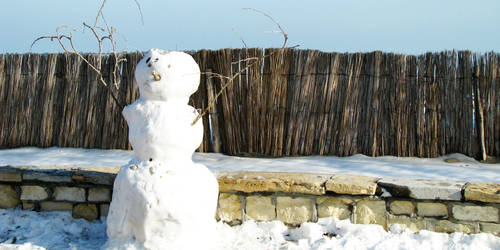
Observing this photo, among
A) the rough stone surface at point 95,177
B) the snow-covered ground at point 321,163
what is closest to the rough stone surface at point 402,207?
the snow-covered ground at point 321,163

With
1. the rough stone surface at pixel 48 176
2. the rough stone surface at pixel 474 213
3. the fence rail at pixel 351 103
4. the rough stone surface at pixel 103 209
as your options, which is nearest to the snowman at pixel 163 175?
the rough stone surface at pixel 103 209

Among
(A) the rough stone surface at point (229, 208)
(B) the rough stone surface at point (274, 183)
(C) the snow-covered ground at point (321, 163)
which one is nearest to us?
(B) the rough stone surface at point (274, 183)

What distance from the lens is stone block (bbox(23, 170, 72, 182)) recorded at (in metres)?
3.84

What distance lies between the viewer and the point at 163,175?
2963 millimetres

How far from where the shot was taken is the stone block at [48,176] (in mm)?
3840

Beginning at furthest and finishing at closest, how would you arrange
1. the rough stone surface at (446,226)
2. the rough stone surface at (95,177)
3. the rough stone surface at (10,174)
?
1. the rough stone surface at (10,174)
2. the rough stone surface at (95,177)
3. the rough stone surface at (446,226)

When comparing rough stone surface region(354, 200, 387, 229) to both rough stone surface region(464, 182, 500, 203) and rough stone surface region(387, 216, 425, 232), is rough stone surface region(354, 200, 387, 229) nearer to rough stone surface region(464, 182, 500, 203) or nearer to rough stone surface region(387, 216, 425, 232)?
rough stone surface region(387, 216, 425, 232)

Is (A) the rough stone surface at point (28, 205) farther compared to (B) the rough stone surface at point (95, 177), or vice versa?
(A) the rough stone surface at point (28, 205)

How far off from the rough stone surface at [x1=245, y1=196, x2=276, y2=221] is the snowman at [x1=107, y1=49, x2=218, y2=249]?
445mm

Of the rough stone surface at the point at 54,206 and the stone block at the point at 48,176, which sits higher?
the stone block at the point at 48,176

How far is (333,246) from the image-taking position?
124 inches

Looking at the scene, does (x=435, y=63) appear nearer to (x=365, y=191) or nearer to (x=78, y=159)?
(x=365, y=191)

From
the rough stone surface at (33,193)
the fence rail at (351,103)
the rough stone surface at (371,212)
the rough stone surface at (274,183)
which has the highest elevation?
the fence rail at (351,103)

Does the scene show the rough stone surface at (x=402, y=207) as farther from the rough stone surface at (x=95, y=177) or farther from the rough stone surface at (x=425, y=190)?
the rough stone surface at (x=95, y=177)
